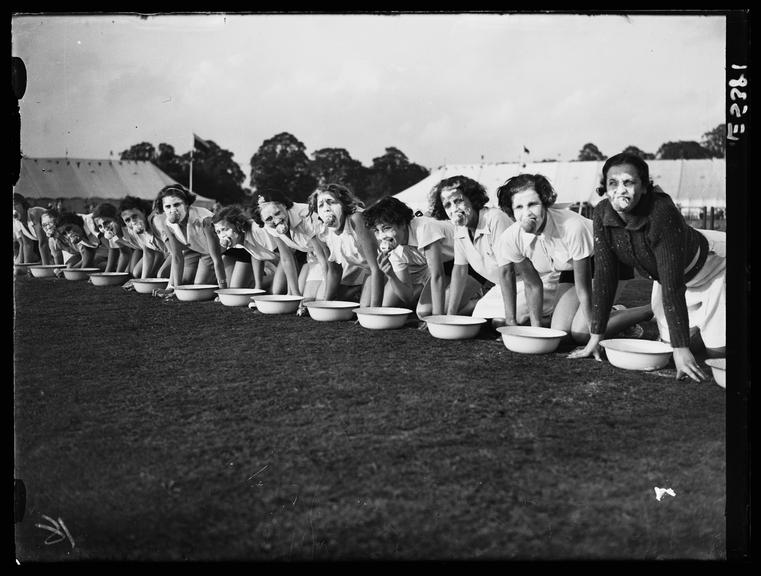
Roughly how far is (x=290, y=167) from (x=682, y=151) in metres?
2.51

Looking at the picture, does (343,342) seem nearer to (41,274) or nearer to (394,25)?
(394,25)

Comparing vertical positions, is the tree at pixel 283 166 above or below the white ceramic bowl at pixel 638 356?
above

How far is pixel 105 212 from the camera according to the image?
8.34m

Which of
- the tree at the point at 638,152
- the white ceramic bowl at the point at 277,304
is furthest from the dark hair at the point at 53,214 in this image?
the tree at the point at 638,152

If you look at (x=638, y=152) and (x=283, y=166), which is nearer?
(x=638, y=152)

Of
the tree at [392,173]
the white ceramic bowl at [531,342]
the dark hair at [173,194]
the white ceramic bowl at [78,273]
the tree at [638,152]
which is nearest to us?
the tree at [638,152]

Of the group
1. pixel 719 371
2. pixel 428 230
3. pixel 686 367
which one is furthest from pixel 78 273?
pixel 719 371

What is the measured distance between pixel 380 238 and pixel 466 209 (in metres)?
Result: 0.92

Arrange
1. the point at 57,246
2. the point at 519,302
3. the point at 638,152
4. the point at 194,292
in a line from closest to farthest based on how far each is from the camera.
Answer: the point at 638,152 → the point at 519,302 → the point at 194,292 → the point at 57,246

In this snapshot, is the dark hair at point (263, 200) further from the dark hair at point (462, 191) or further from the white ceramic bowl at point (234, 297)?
the dark hair at point (462, 191)

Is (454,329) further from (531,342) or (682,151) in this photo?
(682,151)

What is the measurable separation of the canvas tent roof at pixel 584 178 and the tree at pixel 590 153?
0.22ft

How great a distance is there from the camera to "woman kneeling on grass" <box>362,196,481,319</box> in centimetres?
605

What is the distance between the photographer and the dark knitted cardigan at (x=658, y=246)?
416 centimetres
